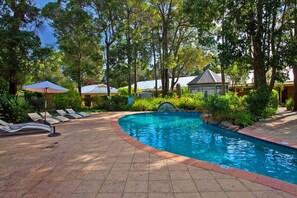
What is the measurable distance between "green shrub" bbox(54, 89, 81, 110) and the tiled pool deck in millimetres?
11304

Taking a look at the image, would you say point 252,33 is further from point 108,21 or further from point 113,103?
point 108,21

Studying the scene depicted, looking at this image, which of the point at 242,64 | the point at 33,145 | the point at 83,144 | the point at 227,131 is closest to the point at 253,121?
the point at 227,131

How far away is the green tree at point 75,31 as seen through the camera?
17859mm

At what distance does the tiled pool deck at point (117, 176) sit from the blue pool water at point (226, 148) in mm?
1677

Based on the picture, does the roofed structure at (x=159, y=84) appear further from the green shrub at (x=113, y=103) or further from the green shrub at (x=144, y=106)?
Result: the green shrub at (x=144, y=106)

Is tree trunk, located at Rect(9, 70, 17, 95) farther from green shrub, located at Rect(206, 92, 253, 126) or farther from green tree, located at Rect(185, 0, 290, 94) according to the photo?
green shrub, located at Rect(206, 92, 253, 126)

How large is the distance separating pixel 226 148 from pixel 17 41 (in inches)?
552

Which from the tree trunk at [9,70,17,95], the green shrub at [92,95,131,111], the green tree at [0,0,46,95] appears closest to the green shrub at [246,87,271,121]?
the green shrub at [92,95,131,111]

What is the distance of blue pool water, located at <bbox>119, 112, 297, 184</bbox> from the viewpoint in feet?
18.0

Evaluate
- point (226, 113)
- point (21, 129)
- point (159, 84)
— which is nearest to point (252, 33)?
point (226, 113)

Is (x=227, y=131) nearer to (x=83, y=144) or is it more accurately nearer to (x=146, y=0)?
(x=83, y=144)

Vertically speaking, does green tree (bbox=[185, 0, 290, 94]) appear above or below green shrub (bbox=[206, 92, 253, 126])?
above

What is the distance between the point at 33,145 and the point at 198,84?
2238cm

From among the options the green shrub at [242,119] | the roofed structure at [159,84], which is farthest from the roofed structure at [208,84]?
the green shrub at [242,119]
